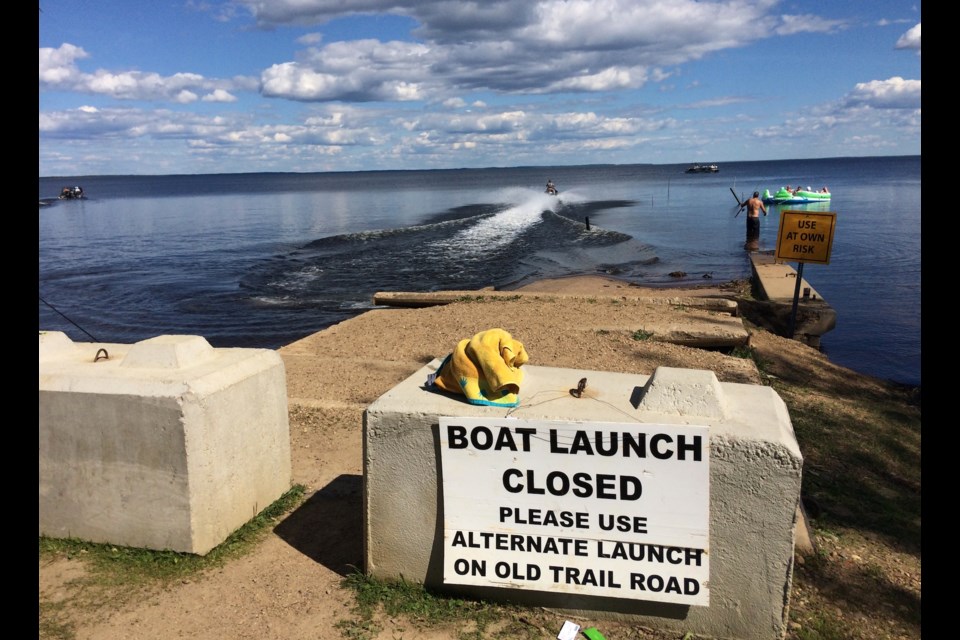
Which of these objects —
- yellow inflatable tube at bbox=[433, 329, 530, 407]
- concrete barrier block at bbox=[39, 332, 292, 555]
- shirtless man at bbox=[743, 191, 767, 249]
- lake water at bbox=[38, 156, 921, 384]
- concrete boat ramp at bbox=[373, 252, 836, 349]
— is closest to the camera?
yellow inflatable tube at bbox=[433, 329, 530, 407]

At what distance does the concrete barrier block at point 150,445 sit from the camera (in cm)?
462

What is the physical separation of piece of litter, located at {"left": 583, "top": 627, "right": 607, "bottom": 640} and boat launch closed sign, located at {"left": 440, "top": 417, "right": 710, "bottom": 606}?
194 millimetres

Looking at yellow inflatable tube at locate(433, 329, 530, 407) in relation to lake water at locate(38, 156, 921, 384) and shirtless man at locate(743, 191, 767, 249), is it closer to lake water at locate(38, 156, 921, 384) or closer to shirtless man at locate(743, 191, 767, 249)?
lake water at locate(38, 156, 921, 384)

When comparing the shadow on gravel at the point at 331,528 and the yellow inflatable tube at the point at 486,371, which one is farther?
the shadow on gravel at the point at 331,528

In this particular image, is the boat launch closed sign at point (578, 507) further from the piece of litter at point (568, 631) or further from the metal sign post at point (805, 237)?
the metal sign post at point (805, 237)

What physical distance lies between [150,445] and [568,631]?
2892 mm

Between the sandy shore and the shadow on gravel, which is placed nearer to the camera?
the sandy shore

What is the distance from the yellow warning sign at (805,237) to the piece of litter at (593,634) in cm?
803

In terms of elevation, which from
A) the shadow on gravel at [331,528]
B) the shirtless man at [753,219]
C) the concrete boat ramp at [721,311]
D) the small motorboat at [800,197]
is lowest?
→ the shadow on gravel at [331,528]

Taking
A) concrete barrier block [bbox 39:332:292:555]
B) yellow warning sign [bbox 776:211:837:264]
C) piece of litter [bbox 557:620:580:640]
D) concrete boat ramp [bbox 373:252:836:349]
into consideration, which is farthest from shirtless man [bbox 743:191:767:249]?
piece of litter [bbox 557:620:580:640]

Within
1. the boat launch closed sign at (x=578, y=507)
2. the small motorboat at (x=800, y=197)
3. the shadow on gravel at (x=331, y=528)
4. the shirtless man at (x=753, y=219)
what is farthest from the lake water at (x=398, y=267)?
the boat launch closed sign at (x=578, y=507)

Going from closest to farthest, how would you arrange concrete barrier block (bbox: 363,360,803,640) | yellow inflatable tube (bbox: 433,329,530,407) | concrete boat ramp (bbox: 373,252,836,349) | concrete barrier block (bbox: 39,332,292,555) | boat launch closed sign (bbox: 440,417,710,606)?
concrete barrier block (bbox: 363,360,803,640), boat launch closed sign (bbox: 440,417,710,606), yellow inflatable tube (bbox: 433,329,530,407), concrete barrier block (bbox: 39,332,292,555), concrete boat ramp (bbox: 373,252,836,349)

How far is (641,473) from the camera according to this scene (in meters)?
3.87

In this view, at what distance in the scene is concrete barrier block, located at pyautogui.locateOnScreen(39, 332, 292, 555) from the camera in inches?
182
